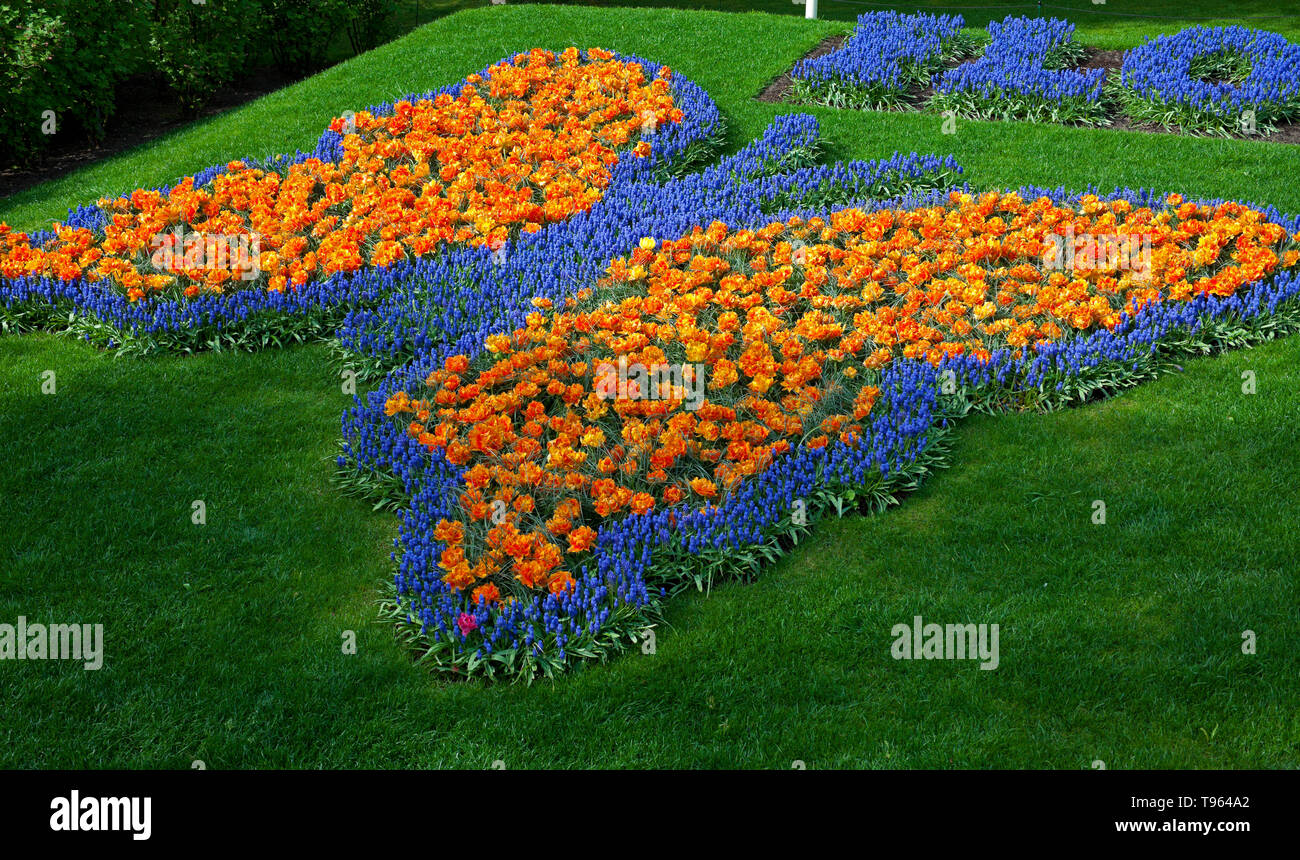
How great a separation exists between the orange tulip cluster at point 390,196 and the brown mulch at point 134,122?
2035mm

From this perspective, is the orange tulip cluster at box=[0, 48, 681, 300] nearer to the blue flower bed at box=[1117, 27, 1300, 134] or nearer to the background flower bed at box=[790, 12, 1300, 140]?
the background flower bed at box=[790, 12, 1300, 140]

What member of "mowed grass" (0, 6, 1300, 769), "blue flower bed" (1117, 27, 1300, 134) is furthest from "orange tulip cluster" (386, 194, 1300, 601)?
"blue flower bed" (1117, 27, 1300, 134)

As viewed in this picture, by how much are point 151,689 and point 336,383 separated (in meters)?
3.20

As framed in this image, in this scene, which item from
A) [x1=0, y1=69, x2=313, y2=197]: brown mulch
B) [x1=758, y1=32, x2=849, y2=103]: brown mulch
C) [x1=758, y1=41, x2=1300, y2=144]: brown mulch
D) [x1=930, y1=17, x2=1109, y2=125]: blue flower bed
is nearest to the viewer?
[x1=758, y1=41, x2=1300, y2=144]: brown mulch

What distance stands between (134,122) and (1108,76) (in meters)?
11.8

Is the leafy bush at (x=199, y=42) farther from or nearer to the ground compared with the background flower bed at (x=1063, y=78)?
farther from the ground

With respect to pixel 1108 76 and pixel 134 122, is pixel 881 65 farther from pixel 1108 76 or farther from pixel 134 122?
pixel 134 122

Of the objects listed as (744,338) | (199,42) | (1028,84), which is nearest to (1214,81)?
(1028,84)

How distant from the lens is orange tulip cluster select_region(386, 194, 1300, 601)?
6.23 metres

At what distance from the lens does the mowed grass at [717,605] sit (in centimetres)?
486

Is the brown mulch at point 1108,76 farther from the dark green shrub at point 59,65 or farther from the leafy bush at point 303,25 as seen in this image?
the dark green shrub at point 59,65

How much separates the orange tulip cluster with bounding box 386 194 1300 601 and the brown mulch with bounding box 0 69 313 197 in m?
6.20

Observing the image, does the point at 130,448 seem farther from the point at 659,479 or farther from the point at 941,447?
the point at 941,447

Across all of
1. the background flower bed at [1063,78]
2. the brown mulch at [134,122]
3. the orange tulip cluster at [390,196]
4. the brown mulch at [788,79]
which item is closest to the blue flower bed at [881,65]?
the background flower bed at [1063,78]
